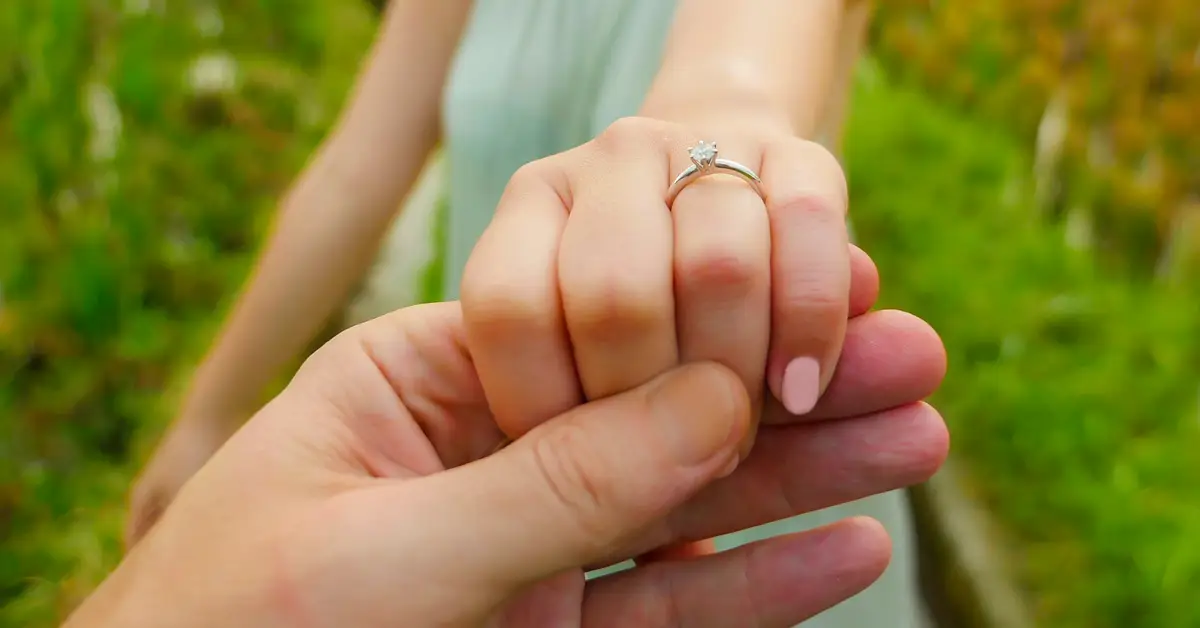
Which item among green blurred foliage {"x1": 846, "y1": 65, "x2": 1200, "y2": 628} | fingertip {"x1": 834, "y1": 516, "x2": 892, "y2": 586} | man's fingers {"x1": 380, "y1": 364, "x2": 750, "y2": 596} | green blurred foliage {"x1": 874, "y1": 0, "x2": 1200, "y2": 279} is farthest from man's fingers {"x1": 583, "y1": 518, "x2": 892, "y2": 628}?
green blurred foliage {"x1": 874, "y1": 0, "x2": 1200, "y2": 279}

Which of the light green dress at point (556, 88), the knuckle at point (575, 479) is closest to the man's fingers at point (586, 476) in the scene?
the knuckle at point (575, 479)

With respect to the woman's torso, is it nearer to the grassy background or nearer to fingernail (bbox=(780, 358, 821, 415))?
fingernail (bbox=(780, 358, 821, 415))

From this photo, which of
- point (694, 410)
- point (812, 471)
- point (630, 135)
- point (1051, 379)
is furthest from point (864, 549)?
point (1051, 379)

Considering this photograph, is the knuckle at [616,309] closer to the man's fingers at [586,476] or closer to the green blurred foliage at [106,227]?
the man's fingers at [586,476]

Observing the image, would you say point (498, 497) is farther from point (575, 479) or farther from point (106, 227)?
point (106, 227)

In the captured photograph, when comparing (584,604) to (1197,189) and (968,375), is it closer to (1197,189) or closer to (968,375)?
(968,375)
